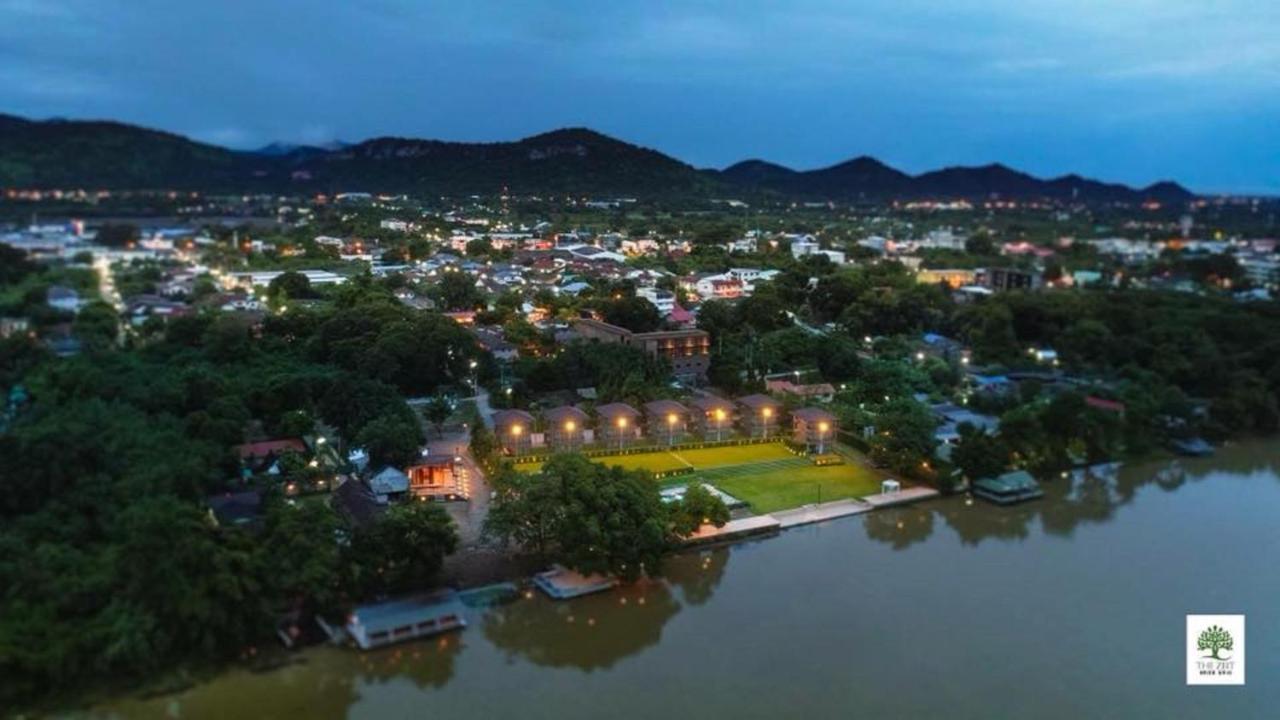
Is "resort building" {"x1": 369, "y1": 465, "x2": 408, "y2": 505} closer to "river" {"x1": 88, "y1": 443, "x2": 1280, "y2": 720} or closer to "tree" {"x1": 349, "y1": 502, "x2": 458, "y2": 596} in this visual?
"tree" {"x1": 349, "y1": 502, "x2": 458, "y2": 596}

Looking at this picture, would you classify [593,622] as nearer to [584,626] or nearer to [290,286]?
[584,626]

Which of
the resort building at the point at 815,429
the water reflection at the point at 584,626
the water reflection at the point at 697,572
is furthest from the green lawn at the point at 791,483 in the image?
the water reflection at the point at 584,626

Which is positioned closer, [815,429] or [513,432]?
[513,432]

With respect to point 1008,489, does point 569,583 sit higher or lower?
lower

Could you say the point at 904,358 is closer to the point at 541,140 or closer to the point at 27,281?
the point at 541,140

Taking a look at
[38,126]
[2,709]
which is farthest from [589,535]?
[38,126]

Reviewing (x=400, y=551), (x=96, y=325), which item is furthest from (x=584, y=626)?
(x=96, y=325)
